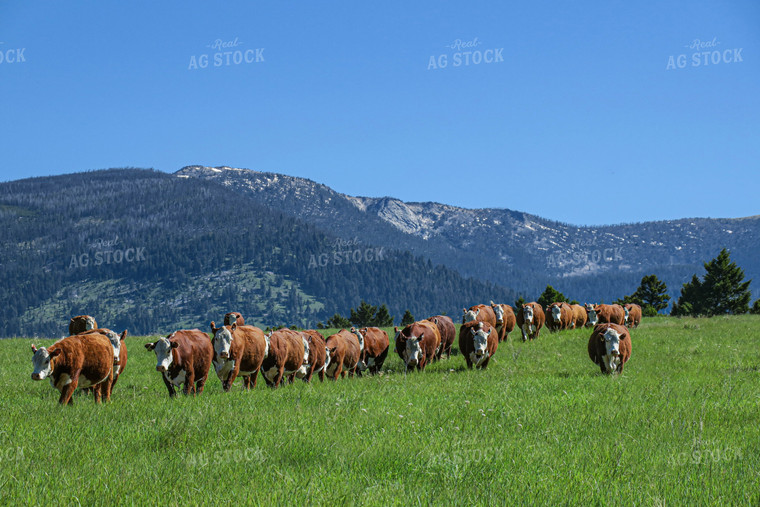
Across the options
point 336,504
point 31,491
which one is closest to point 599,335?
point 336,504

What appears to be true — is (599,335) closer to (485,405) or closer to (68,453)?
(485,405)

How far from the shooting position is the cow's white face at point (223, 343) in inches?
535

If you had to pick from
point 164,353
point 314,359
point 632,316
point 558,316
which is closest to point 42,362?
point 164,353

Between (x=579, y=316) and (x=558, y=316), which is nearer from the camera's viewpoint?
(x=558, y=316)

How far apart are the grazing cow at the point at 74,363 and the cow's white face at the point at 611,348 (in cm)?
1259

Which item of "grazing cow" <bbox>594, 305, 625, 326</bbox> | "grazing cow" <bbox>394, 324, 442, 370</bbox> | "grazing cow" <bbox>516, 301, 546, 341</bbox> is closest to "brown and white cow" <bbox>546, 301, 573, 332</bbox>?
"grazing cow" <bbox>516, 301, 546, 341</bbox>

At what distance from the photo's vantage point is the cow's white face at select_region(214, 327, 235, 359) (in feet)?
44.6

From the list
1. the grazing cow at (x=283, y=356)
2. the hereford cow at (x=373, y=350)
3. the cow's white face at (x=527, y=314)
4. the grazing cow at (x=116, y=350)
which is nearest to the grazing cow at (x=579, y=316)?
the cow's white face at (x=527, y=314)

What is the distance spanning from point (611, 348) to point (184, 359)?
36.5 feet

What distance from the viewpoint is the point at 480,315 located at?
26.8 meters

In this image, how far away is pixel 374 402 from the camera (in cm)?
1132

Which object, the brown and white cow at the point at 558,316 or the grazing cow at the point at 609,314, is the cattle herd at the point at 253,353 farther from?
the grazing cow at the point at 609,314

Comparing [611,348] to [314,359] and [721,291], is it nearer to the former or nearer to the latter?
[314,359]

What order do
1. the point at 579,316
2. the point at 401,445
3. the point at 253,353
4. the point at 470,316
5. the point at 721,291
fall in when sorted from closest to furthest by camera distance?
1. the point at 401,445
2. the point at 253,353
3. the point at 470,316
4. the point at 579,316
5. the point at 721,291
